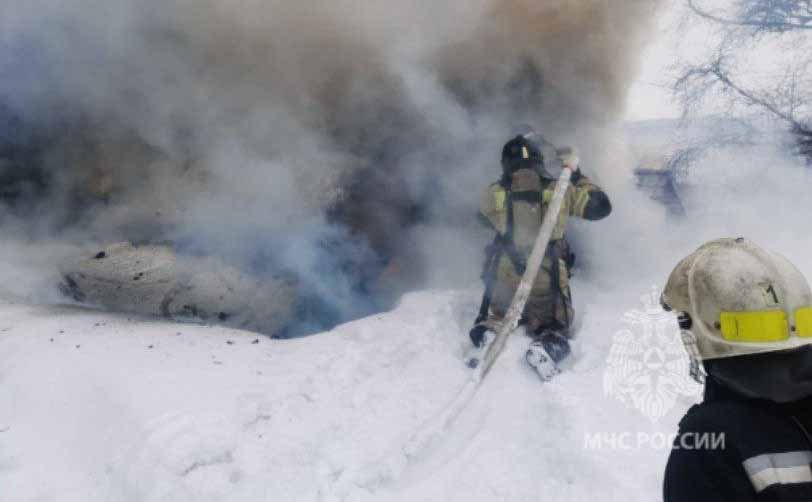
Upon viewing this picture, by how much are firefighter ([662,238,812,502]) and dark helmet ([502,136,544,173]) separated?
288 cm

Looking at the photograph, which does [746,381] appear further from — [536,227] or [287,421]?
[536,227]

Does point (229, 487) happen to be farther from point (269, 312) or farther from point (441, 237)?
point (441, 237)

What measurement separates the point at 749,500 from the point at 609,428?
1773 millimetres

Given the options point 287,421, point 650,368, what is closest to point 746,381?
point 287,421

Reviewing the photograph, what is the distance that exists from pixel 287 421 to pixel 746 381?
225 cm

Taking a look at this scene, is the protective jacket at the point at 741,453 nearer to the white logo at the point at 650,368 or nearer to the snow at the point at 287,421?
the snow at the point at 287,421

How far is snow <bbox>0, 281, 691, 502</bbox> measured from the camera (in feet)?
7.62

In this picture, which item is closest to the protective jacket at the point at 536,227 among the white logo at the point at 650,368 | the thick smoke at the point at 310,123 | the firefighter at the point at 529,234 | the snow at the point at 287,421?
the firefighter at the point at 529,234

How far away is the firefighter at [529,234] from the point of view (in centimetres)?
389

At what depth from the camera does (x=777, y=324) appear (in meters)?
1.08

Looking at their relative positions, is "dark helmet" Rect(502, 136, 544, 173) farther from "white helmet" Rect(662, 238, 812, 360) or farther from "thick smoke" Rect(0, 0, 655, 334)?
"white helmet" Rect(662, 238, 812, 360)

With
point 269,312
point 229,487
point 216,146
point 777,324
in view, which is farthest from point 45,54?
point 777,324

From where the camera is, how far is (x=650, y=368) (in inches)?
127

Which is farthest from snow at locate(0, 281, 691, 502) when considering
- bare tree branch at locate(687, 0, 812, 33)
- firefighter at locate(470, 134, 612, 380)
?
bare tree branch at locate(687, 0, 812, 33)
